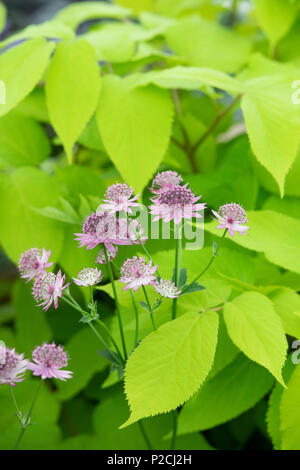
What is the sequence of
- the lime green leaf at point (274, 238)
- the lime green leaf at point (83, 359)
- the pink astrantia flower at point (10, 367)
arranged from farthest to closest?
1. the lime green leaf at point (83, 359)
2. the lime green leaf at point (274, 238)
3. the pink astrantia flower at point (10, 367)

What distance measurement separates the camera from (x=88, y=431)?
64 centimetres

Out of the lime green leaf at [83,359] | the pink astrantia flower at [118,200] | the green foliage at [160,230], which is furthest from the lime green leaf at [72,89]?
the lime green leaf at [83,359]

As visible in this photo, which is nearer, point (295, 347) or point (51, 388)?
point (295, 347)

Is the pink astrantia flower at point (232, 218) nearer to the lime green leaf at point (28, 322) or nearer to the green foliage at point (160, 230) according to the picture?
the green foliage at point (160, 230)

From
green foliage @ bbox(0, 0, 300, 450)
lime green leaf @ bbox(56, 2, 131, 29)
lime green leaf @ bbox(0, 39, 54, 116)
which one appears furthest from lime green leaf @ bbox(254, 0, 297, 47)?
lime green leaf @ bbox(0, 39, 54, 116)

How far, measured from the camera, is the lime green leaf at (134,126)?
0.43 meters

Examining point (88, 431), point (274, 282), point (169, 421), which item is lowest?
point (88, 431)

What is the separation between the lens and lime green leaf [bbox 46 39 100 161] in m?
0.43

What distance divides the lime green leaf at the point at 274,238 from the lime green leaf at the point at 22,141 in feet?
1.00

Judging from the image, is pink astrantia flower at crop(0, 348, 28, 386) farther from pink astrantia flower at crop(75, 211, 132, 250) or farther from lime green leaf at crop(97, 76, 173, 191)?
lime green leaf at crop(97, 76, 173, 191)

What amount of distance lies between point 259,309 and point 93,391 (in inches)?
15.4

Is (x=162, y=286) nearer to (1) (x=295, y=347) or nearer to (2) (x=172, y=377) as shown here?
(2) (x=172, y=377)

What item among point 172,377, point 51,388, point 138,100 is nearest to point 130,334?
point 172,377

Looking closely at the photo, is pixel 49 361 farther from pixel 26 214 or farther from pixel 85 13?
pixel 85 13
